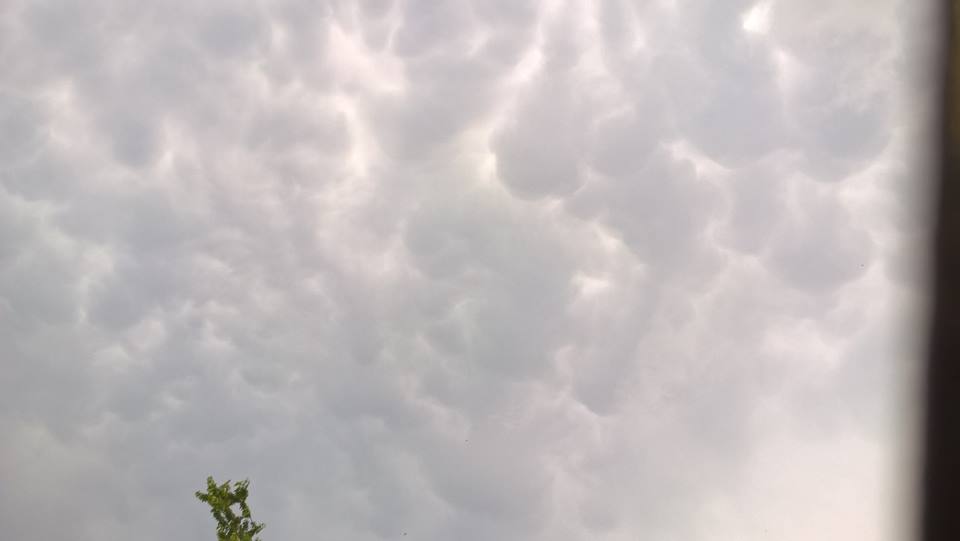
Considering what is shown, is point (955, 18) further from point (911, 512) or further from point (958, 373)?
point (911, 512)

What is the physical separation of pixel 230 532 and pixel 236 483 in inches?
78.7

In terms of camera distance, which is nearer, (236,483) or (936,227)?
(936,227)

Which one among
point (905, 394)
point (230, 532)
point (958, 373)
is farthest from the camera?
point (230, 532)

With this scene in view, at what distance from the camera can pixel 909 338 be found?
291 cm

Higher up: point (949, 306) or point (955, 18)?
point (955, 18)

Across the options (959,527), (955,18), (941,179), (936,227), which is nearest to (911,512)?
(959,527)

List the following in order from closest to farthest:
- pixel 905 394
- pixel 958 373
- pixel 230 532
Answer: pixel 958 373
pixel 905 394
pixel 230 532

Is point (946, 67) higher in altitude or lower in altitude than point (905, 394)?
higher

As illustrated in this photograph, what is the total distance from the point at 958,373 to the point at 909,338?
25cm

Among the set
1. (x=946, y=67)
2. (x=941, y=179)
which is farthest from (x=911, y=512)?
(x=946, y=67)

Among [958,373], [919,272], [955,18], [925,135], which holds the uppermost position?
[955,18]

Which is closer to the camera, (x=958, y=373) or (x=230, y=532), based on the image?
(x=958, y=373)

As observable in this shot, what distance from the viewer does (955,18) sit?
117 inches

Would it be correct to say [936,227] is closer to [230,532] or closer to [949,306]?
[949,306]
